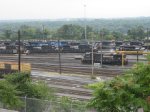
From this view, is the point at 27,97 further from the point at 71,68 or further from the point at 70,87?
the point at 71,68

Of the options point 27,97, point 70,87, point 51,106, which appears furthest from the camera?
point 70,87

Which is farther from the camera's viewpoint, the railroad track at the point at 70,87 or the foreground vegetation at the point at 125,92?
the railroad track at the point at 70,87

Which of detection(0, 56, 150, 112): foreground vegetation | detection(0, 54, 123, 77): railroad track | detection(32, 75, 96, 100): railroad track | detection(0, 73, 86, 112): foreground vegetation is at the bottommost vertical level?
detection(32, 75, 96, 100): railroad track

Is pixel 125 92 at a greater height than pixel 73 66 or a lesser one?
greater

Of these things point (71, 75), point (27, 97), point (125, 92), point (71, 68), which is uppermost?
point (125, 92)

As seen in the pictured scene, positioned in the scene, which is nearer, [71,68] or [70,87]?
[70,87]

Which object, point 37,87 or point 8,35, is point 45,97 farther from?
point 8,35

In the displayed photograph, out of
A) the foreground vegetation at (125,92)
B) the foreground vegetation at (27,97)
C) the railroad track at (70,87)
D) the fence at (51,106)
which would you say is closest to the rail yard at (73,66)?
the railroad track at (70,87)

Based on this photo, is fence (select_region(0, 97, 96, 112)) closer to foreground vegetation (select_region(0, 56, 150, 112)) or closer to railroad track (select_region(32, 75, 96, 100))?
foreground vegetation (select_region(0, 56, 150, 112))

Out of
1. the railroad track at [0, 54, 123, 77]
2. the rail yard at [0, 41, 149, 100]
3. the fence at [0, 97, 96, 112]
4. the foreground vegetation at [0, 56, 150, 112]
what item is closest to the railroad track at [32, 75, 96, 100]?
the rail yard at [0, 41, 149, 100]

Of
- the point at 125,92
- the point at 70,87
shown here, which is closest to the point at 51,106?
the point at 125,92

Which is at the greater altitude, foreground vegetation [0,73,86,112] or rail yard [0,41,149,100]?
foreground vegetation [0,73,86,112]

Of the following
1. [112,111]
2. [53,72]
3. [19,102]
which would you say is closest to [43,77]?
[53,72]

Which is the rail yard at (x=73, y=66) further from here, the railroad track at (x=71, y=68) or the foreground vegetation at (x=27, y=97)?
the foreground vegetation at (x=27, y=97)
